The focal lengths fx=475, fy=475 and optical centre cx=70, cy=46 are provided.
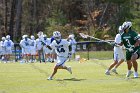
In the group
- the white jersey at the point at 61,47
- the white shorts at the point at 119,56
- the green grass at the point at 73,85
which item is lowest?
the green grass at the point at 73,85

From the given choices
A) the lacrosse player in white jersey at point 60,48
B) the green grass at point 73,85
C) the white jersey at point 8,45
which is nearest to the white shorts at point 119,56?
the green grass at point 73,85

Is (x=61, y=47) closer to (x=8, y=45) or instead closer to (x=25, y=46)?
(x=25, y=46)

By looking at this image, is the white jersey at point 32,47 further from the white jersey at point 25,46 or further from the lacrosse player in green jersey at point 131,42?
the lacrosse player in green jersey at point 131,42

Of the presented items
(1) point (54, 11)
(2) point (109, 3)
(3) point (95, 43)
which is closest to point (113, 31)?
(2) point (109, 3)

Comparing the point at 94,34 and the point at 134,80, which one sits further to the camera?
the point at 94,34

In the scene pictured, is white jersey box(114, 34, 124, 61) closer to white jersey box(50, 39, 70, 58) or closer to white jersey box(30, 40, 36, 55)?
white jersey box(50, 39, 70, 58)

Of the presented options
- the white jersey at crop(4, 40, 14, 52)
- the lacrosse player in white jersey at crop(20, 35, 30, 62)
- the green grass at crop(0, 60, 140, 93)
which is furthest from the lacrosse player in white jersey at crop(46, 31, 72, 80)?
the white jersey at crop(4, 40, 14, 52)

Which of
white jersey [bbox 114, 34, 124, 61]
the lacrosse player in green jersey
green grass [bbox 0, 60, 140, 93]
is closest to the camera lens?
green grass [bbox 0, 60, 140, 93]

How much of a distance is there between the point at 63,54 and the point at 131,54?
273 cm

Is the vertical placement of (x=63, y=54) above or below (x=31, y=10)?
below

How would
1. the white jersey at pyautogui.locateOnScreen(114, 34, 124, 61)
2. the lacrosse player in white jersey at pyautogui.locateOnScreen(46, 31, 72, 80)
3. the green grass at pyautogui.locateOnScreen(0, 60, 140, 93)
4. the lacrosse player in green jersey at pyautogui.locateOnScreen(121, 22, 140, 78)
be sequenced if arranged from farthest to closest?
the white jersey at pyautogui.locateOnScreen(114, 34, 124, 61) < the lacrosse player in white jersey at pyautogui.locateOnScreen(46, 31, 72, 80) < the lacrosse player in green jersey at pyautogui.locateOnScreen(121, 22, 140, 78) < the green grass at pyautogui.locateOnScreen(0, 60, 140, 93)

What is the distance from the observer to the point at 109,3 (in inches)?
2537

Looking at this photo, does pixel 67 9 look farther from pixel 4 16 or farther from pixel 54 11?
pixel 4 16

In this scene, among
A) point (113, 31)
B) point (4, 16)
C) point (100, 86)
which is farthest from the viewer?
point (4, 16)
